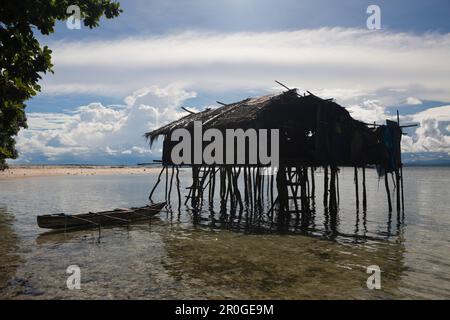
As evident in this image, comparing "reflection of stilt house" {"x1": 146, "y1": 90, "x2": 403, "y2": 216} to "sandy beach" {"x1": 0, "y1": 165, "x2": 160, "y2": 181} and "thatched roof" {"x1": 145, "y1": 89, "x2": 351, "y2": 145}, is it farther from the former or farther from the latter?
"sandy beach" {"x1": 0, "y1": 165, "x2": 160, "y2": 181}

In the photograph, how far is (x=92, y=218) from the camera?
54.9 ft

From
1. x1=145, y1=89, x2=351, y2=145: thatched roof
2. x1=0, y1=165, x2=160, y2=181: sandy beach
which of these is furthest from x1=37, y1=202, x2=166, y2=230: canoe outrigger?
x1=0, y1=165, x2=160, y2=181: sandy beach

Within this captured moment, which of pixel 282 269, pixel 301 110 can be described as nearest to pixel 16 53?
pixel 282 269

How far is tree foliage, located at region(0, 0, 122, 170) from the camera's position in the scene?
22.2ft

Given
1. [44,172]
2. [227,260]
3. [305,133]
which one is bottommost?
[227,260]

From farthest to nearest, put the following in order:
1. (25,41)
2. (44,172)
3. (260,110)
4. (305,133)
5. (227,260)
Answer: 1. (44,172)
2. (305,133)
3. (260,110)
4. (227,260)
5. (25,41)

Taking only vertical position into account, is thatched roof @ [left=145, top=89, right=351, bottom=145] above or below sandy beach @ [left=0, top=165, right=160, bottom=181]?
above

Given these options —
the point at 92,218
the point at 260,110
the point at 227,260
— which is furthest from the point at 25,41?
the point at 260,110

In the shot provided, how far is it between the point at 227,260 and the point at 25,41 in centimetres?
795

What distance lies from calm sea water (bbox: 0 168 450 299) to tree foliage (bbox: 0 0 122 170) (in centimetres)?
413

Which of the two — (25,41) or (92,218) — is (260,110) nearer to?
(92,218)

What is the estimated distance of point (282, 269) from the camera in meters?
10.7

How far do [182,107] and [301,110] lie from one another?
11.0 metres

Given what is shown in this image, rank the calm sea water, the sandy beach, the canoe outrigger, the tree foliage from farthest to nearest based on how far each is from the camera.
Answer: the sandy beach < the canoe outrigger < the calm sea water < the tree foliage
